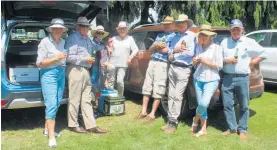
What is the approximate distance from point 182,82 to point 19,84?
250 centimetres

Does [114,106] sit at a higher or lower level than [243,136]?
higher

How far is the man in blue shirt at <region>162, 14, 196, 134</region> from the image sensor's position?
5234mm

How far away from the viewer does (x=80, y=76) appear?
16.8 ft

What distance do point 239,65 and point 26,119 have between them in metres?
3.71

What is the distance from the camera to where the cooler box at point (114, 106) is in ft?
20.0

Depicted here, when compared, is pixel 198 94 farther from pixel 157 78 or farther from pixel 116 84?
pixel 116 84

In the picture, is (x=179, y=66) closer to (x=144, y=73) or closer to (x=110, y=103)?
(x=144, y=73)

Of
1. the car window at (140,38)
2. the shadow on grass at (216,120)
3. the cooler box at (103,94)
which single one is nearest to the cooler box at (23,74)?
the cooler box at (103,94)

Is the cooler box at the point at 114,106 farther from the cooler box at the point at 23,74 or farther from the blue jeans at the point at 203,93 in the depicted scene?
the blue jeans at the point at 203,93

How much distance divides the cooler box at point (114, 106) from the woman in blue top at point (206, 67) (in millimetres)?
1692

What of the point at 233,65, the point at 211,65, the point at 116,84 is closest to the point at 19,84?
the point at 116,84

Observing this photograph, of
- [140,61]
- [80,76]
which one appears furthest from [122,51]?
[80,76]

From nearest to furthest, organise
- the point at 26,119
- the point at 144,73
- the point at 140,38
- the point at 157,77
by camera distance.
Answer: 1. the point at 157,77
2. the point at 26,119
3. the point at 144,73
4. the point at 140,38

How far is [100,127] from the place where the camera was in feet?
18.2
